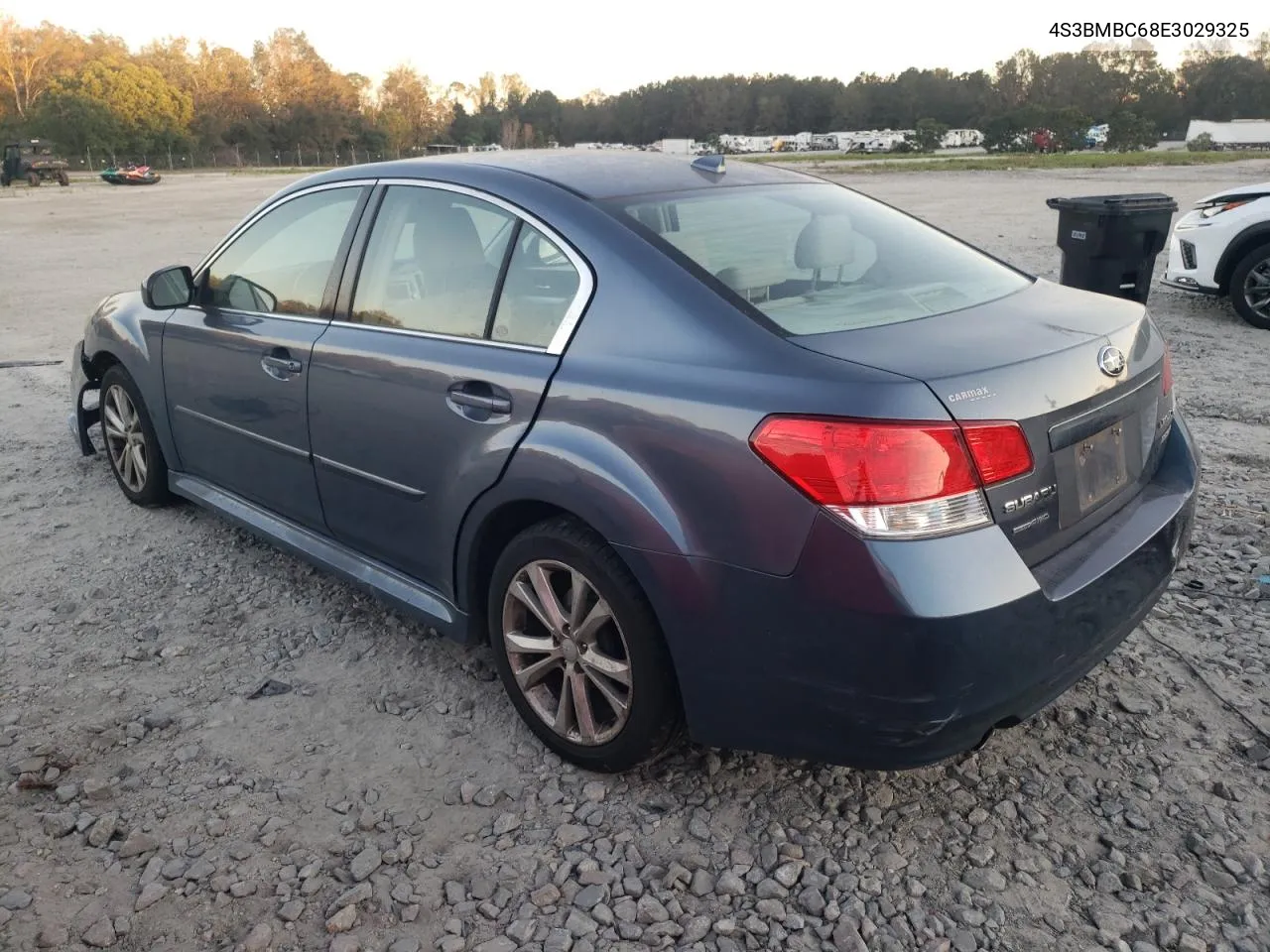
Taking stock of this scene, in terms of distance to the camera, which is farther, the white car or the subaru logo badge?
the white car

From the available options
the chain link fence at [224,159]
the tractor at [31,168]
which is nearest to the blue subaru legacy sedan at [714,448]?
the tractor at [31,168]

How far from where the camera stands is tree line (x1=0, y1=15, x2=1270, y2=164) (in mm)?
79750

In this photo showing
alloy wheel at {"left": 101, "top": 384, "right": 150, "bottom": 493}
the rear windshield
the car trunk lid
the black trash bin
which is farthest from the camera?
the black trash bin

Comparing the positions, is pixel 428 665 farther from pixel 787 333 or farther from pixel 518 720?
pixel 787 333

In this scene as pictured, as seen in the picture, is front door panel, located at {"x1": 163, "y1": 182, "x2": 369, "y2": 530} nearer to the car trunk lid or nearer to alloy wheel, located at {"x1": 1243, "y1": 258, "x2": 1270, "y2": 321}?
the car trunk lid

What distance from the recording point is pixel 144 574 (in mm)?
4332

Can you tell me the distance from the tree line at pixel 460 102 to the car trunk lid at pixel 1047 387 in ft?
235

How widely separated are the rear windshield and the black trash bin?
5978mm

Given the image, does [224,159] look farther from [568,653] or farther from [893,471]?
[893,471]

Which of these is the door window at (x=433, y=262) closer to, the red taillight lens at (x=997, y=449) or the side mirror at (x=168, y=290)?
the side mirror at (x=168, y=290)

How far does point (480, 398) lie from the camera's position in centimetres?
286

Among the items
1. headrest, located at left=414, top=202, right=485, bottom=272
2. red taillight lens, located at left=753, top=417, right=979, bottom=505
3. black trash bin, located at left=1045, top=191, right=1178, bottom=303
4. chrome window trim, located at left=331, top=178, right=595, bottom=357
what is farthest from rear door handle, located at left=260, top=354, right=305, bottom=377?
black trash bin, located at left=1045, top=191, right=1178, bottom=303

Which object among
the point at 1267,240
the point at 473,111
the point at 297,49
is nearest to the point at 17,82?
the point at 297,49

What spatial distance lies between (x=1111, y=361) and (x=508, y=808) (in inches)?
78.1
